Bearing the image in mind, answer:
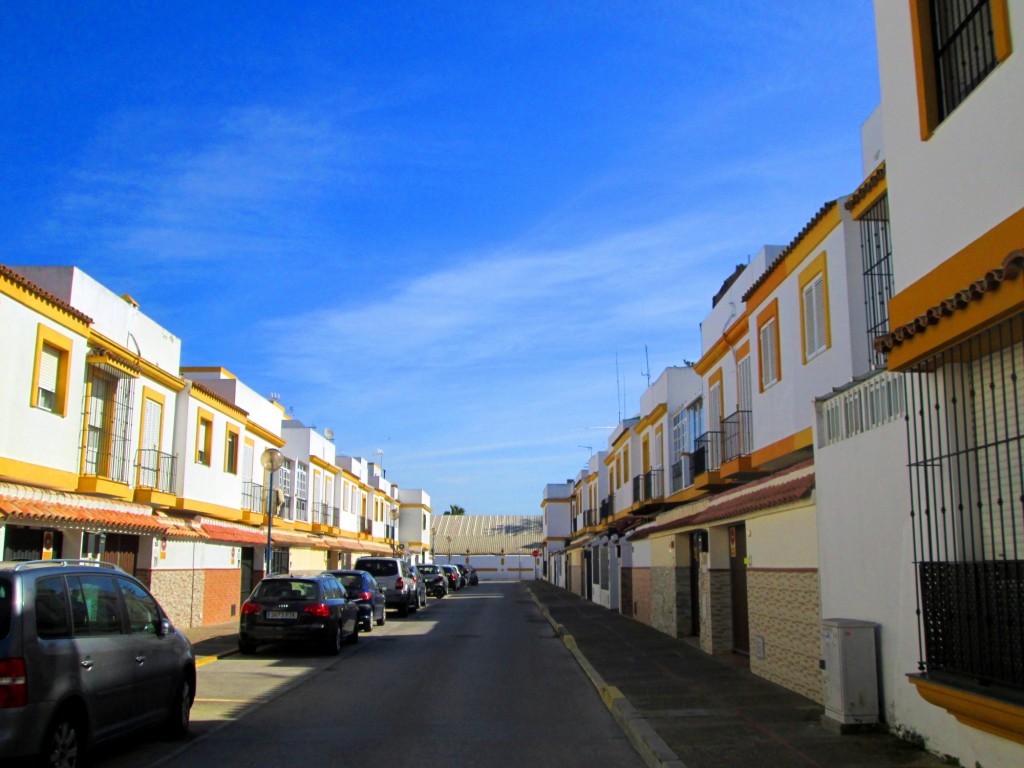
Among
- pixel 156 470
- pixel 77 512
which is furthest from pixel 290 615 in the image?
pixel 156 470

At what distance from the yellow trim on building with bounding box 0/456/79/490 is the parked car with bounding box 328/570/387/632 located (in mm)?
8373

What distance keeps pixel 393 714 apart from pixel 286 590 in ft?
25.0

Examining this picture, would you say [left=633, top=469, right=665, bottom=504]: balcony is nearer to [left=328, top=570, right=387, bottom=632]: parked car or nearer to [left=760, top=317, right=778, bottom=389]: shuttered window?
[left=328, top=570, right=387, bottom=632]: parked car

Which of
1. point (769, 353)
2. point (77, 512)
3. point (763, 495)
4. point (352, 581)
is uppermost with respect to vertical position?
point (769, 353)

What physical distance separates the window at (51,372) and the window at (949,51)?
14.1m

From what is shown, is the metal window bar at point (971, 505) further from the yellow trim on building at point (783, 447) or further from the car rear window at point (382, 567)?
the car rear window at point (382, 567)

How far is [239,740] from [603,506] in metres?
34.6

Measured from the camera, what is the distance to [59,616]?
292 inches

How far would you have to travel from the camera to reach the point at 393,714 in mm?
11328

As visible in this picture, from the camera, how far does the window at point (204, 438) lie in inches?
965

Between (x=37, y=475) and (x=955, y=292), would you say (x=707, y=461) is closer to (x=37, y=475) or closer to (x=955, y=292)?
(x=37, y=475)

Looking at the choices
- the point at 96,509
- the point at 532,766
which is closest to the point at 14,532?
the point at 96,509

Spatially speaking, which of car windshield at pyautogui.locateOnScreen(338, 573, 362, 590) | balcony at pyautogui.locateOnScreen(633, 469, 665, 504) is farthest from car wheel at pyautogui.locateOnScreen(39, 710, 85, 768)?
balcony at pyautogui.locateOnScreen(633, 469, 665, 504)

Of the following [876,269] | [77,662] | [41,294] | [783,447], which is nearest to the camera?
[77,662]
